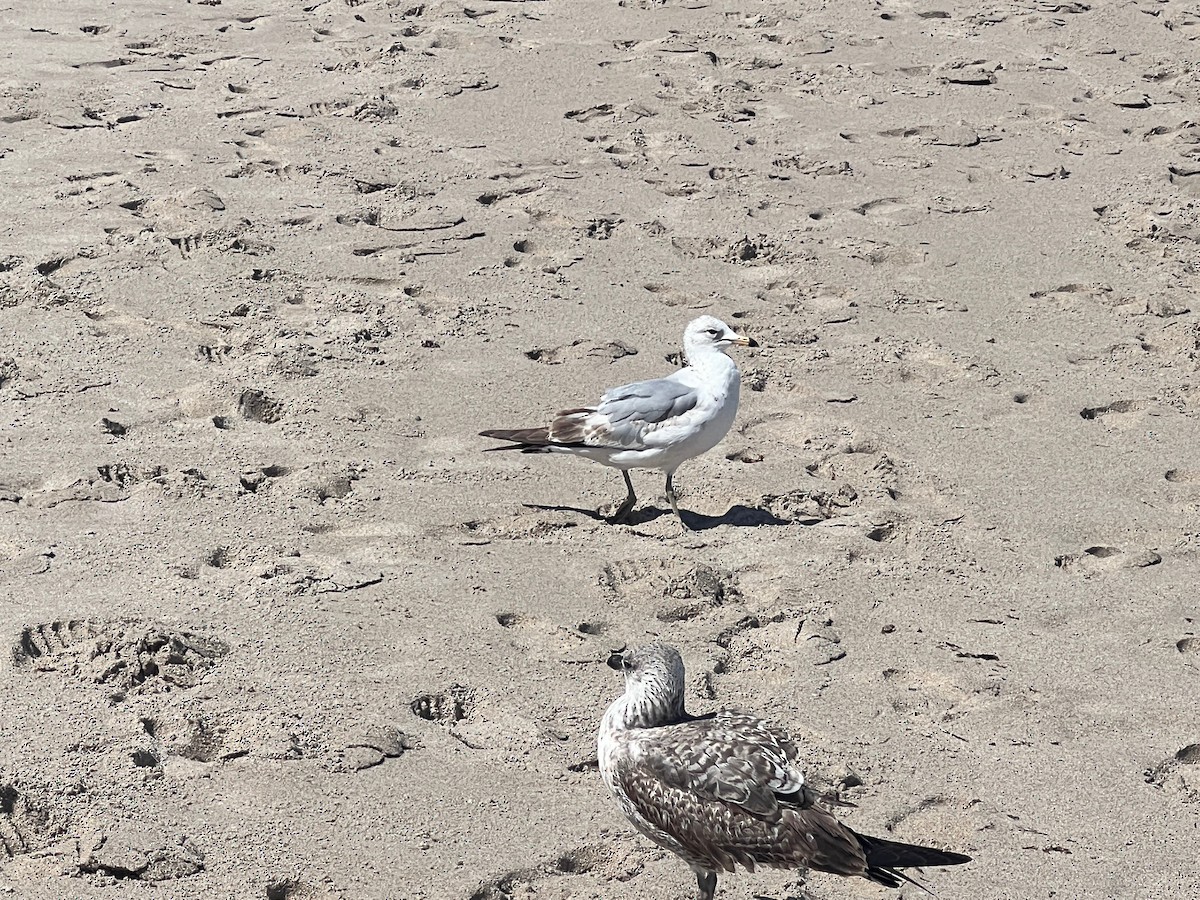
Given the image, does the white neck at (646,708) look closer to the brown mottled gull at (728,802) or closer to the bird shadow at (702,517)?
the brown mottled gull at (728,802)

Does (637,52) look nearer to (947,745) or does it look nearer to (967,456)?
(967,456)

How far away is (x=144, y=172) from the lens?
24.8 ft

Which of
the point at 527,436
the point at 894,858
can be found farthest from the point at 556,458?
the point at 894,858

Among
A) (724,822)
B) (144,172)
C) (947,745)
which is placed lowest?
(947,745)

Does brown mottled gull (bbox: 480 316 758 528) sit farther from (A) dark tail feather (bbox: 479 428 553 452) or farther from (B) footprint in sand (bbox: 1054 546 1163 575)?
(B) footprint in sand (bbox: 1054 546 1163 575)

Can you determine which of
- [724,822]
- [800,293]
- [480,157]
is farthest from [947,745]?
[480,157]

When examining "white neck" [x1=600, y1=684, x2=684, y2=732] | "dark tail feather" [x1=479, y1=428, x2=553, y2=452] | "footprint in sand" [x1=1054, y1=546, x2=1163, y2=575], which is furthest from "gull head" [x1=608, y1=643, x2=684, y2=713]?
"footprint in sand" [x1=1054, y1=546, x2=1163, y2=575]

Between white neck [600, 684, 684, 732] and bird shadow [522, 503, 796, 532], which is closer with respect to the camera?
white neck [600, 684, 684, 732]

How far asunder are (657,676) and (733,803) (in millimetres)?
368

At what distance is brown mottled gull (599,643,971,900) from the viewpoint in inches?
138

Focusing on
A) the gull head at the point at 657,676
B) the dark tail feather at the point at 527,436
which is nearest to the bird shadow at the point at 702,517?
the dark tail feather at the point at 527,436

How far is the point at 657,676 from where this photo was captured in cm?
374

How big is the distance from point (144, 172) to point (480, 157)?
1.67m

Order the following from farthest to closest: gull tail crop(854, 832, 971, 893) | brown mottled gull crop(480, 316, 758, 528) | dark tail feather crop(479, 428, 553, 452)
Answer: dark tail feather crop(479, 428, 553, 452) → brown mottled gull crop(480, 316, 758, 528) → gull tail crop(854, 832, 971, 893)
